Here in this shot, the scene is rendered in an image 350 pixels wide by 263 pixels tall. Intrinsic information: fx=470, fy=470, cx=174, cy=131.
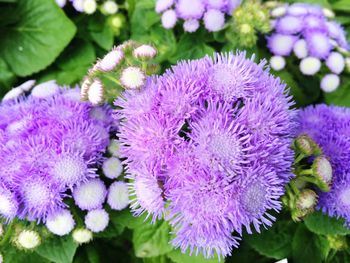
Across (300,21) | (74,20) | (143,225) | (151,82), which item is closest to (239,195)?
(151,82)

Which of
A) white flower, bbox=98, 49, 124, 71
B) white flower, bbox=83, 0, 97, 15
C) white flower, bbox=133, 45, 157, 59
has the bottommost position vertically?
white flower, bbox=83, 0, 97, 15

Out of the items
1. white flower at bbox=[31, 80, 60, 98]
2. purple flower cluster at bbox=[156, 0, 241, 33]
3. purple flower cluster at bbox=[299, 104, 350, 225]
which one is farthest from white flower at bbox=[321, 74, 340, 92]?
white flower at bbox=[31, 80, 60, 98]

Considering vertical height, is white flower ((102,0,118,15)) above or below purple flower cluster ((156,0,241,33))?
below

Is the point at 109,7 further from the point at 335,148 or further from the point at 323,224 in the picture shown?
the point at 323,224

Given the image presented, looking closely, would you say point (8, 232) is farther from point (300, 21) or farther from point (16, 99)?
point (300, 21)

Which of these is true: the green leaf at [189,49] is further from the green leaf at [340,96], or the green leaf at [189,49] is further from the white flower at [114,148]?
the green leaf at [340,96]

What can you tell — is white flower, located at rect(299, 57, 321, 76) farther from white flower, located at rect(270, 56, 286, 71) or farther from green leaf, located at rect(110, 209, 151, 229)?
green leaf, located at rect(110, 209, 151, 229)

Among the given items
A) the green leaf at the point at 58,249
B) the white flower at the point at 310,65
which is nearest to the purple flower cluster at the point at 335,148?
the white flower at the point at 310,65
